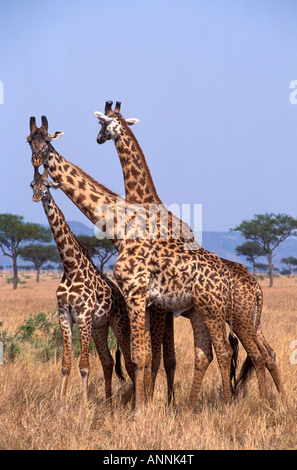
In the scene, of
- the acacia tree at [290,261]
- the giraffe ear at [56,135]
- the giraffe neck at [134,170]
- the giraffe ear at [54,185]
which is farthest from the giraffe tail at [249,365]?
the acacia tree at [290,261]

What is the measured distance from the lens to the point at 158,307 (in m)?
5.61

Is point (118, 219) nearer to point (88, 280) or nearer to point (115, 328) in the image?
point (88, 280)

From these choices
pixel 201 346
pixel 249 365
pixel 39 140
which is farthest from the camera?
pixel 249 365

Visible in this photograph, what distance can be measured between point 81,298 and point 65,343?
20.3 inches

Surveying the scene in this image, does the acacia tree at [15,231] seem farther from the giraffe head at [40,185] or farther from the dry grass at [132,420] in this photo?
the giraffe head at [40,185]

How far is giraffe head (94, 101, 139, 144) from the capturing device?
5742mm

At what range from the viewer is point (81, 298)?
5.36 metres

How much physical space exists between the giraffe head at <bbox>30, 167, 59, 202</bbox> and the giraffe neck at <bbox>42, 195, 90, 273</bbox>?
0.45 ft

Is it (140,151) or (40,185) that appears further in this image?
(140,151)

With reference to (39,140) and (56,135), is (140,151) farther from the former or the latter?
(39,140)

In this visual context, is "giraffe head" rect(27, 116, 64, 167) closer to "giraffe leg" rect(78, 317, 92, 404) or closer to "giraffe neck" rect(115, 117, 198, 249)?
"giraffe neck" rect(115, 117, 198, 249)

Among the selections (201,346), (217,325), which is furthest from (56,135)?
(201,346)
